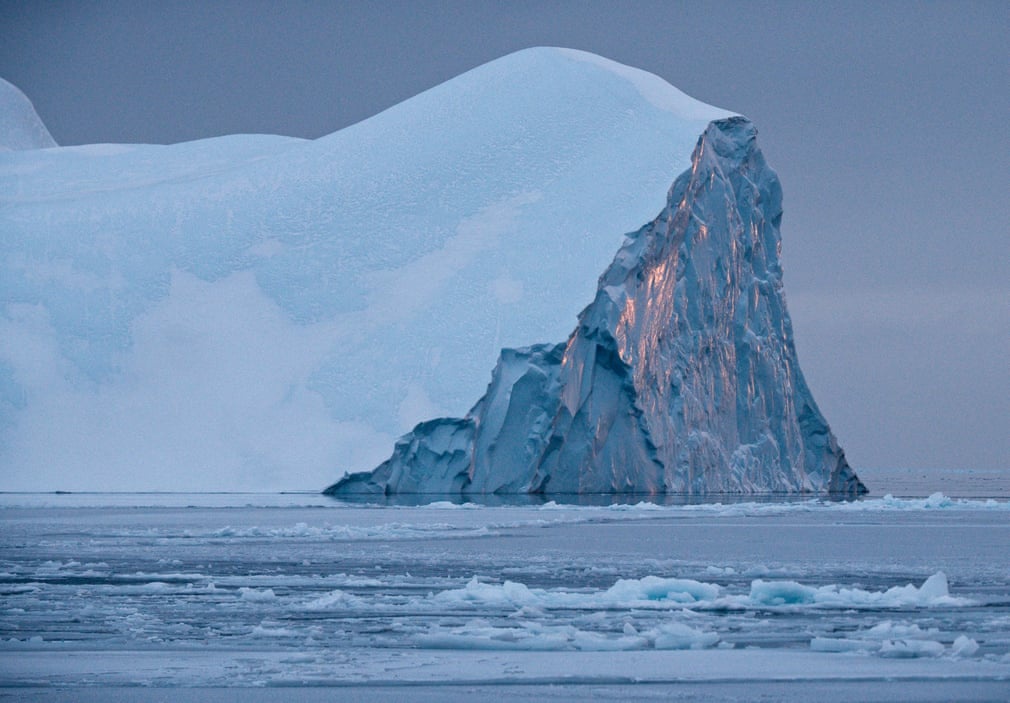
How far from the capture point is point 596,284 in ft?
93.7

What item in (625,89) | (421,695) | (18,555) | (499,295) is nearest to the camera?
(421,695)

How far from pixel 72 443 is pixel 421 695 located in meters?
25.8

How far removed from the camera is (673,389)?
29.5 meters

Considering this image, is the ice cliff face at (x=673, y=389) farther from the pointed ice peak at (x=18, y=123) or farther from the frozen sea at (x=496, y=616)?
the pointed ice peak at (x=18, y=123)

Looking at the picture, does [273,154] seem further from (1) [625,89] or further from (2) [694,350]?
(2) [694,350]

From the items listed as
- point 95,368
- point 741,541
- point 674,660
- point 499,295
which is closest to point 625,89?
→ point 499,295

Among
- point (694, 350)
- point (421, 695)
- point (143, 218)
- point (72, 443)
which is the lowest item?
point (421, 695)

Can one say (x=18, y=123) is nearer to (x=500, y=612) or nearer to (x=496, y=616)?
(x=500, y=612)

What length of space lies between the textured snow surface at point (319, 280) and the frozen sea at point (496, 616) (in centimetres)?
1308

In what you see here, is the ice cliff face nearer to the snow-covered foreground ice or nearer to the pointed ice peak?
the snow-covered foreground ice

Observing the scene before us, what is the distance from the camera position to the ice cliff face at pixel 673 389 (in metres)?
26.7

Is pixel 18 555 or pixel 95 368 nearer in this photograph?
pixel 18 555

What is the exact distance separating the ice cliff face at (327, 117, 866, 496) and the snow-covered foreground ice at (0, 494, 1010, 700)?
1087 cm

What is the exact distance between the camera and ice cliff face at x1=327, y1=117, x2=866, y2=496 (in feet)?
87.6
